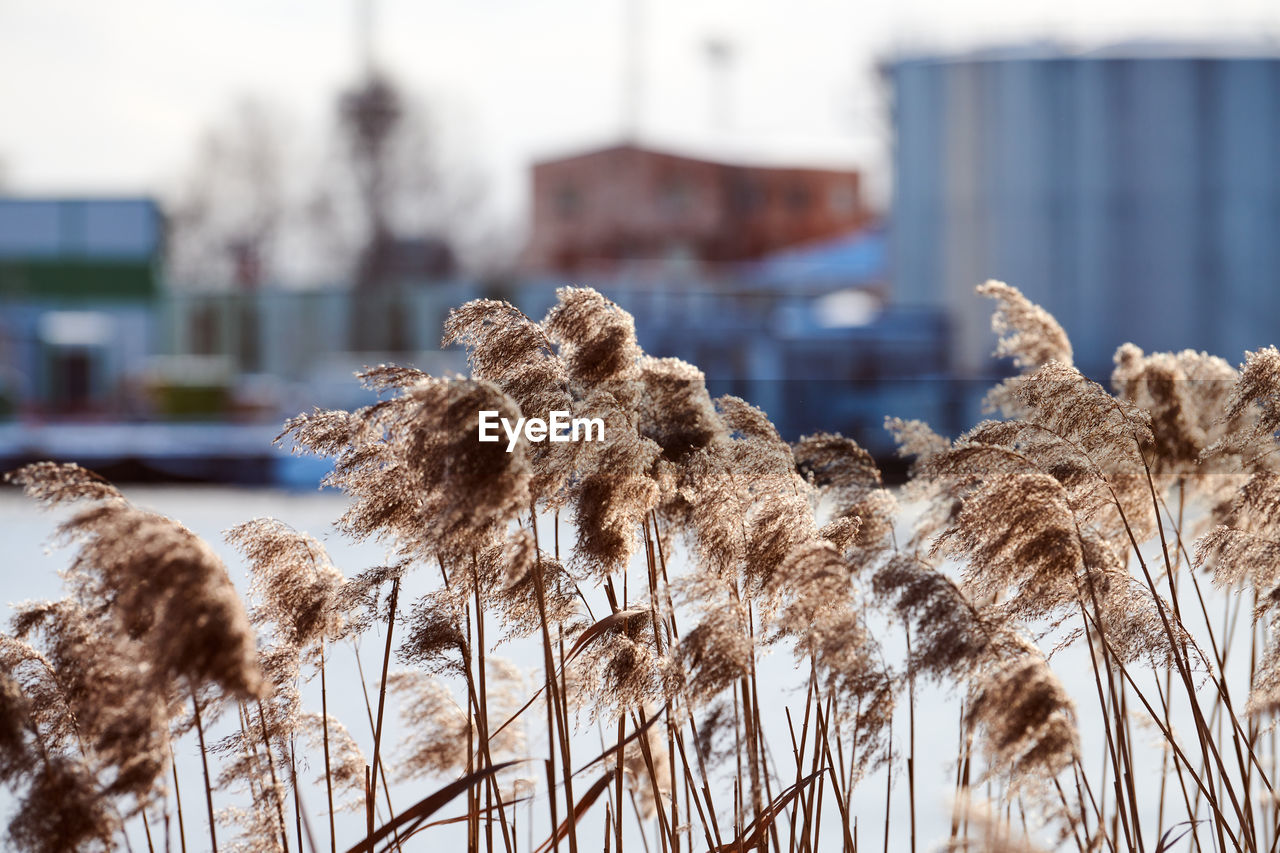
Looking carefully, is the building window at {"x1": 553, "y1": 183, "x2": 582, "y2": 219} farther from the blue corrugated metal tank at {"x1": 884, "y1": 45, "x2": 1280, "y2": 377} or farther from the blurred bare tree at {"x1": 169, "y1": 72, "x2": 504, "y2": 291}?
the blue corrugated metal tank at {"x1": 884, "y1": 45, "x2": 1280, "y2": 377}

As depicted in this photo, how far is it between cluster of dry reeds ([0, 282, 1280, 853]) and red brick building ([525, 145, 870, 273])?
38596 millimetres

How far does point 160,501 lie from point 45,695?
48.0 ft

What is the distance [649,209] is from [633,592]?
131 feet

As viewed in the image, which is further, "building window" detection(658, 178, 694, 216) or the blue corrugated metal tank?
"building window" detection(658, 178, 694, 216)

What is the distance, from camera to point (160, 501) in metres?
15.8

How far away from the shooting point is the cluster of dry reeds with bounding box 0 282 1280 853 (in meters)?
1.70

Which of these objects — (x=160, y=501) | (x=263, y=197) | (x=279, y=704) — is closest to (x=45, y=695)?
(x=279, y=704)

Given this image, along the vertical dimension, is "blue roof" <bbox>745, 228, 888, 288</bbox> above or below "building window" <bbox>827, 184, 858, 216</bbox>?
below

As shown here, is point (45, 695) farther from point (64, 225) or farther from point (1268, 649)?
point (64, 225)

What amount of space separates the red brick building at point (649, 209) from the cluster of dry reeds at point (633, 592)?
38.6m

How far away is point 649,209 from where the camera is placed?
41719 millimetres
